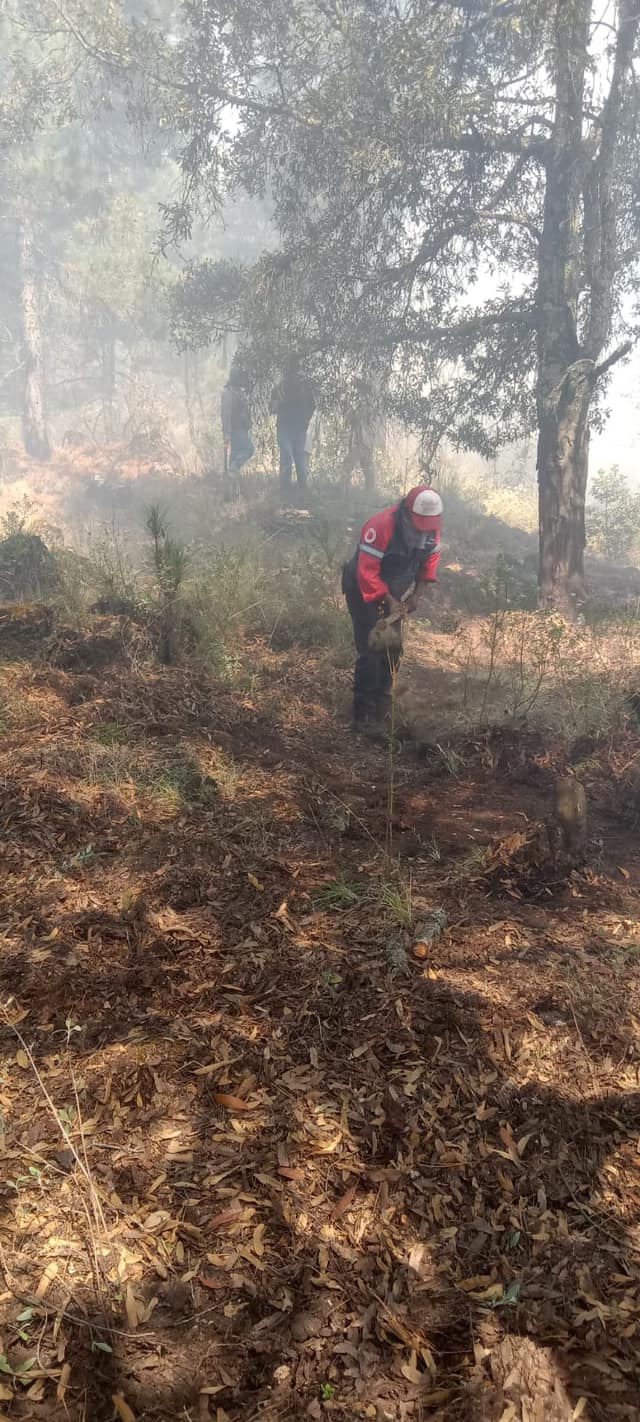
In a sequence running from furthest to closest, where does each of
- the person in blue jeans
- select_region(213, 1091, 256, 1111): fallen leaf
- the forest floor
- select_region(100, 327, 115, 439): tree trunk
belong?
select_region(100, 327, 115, 439): tree trunk → the person in blue jeans → select_region(213, 1091, 256, 1111): fallen leaf → the forest floor

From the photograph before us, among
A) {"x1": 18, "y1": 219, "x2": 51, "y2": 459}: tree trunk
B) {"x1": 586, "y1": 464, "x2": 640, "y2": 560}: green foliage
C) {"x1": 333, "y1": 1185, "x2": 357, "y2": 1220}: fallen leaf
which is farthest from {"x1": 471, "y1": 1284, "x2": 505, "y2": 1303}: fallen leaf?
{"x1": 18, "y1": 219, "x2": 51, "y2": 459}: tree trunk

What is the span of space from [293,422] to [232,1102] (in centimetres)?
1335

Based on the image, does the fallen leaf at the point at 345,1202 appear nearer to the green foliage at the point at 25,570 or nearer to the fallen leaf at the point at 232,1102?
the fallen leaf at the point at 232,1102

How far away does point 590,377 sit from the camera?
9.31 metres

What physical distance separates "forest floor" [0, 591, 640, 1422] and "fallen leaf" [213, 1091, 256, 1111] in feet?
0.03

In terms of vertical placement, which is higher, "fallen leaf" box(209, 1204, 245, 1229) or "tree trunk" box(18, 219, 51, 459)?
"tree trunk" box(18, 219, 51, 459)

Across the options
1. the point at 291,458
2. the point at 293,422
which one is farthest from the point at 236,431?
the point at 293,422

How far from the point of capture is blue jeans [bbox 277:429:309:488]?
14.3m

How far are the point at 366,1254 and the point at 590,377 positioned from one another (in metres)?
9.68

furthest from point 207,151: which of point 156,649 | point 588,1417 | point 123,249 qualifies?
point 588,1417

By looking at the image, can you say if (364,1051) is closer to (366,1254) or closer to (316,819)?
(366,1254)

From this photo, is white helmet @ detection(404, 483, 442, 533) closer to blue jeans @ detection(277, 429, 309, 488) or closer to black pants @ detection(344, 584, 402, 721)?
black pants @ detection(344, 584, 402, 721)

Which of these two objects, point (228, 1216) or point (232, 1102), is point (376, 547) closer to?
point (232, 1102)

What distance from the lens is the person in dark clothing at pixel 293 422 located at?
12.4 m
